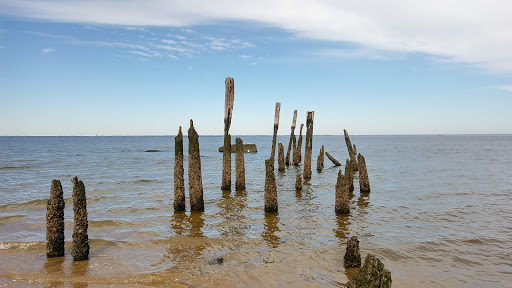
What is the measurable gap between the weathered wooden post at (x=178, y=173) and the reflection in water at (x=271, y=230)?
3.05 meters

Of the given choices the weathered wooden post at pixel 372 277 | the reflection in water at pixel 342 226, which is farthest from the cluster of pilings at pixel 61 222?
the reflection in water at pixel 342 226

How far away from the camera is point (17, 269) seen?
25.9 feet

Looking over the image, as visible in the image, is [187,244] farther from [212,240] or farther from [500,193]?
[500,193]

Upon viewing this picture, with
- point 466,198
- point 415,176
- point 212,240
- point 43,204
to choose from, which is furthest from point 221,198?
point 415,176

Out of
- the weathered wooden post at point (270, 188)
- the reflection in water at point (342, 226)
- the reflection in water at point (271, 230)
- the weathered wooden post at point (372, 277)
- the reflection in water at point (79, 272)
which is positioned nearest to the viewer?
the weathered wooden post at point (372, 277)

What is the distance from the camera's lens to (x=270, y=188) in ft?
41.3

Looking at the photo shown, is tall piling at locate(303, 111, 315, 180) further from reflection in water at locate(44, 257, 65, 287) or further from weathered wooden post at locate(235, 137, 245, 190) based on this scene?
reflection in water at locate(44, 257, 65, 287)

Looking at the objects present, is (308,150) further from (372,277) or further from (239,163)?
(372,277)

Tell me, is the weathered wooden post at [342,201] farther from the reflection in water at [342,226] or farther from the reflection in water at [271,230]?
the reflection in water at [271,230]

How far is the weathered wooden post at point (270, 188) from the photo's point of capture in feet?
40.3

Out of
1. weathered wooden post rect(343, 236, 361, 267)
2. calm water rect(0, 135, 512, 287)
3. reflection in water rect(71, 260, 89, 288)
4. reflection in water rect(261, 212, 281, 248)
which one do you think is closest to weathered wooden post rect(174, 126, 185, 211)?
calm water rect(0, 135, 512, 287)

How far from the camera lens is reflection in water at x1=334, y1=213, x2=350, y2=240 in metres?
10.3

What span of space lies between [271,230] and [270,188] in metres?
1.91

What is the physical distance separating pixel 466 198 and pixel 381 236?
8389 mm
